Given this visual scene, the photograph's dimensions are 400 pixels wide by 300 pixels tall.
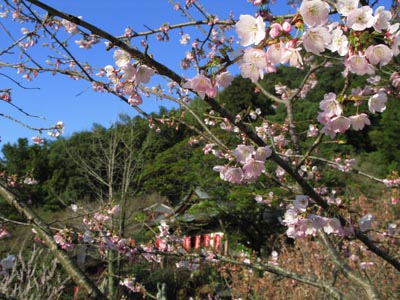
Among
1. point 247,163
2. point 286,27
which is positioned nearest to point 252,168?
point 247,163

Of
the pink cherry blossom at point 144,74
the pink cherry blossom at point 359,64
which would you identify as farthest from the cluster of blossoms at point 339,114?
the pink cherry blossom at point 144,74

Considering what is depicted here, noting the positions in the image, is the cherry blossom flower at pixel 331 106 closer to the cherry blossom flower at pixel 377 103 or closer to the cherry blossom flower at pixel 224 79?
the cherry blossom flower at pixel 377 103

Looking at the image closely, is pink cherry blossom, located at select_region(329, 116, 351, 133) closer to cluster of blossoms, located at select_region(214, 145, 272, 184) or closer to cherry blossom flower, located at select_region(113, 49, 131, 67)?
cluster of blossoms, located at select_region(214, 145, 272, 184)

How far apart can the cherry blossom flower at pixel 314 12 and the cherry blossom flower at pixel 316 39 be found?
23mm

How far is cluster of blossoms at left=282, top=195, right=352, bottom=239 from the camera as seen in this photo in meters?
1.52

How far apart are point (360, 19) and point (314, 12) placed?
11 centimetres

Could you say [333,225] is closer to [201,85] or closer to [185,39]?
[201,85]

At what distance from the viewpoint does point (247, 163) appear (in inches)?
52.2

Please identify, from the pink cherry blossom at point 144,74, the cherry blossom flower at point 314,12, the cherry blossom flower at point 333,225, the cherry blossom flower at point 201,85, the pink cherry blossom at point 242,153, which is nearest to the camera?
the cherry blossom flower at point 314,12

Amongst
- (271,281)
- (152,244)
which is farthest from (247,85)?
(152,244)

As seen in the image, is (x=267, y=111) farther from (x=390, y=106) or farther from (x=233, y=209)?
(x=233, y=209)

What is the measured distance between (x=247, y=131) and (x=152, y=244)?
75.9 inches

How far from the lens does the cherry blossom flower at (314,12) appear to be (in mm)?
926

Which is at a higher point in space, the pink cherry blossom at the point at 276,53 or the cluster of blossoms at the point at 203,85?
the pink cherry blossom at the point at 276,53
